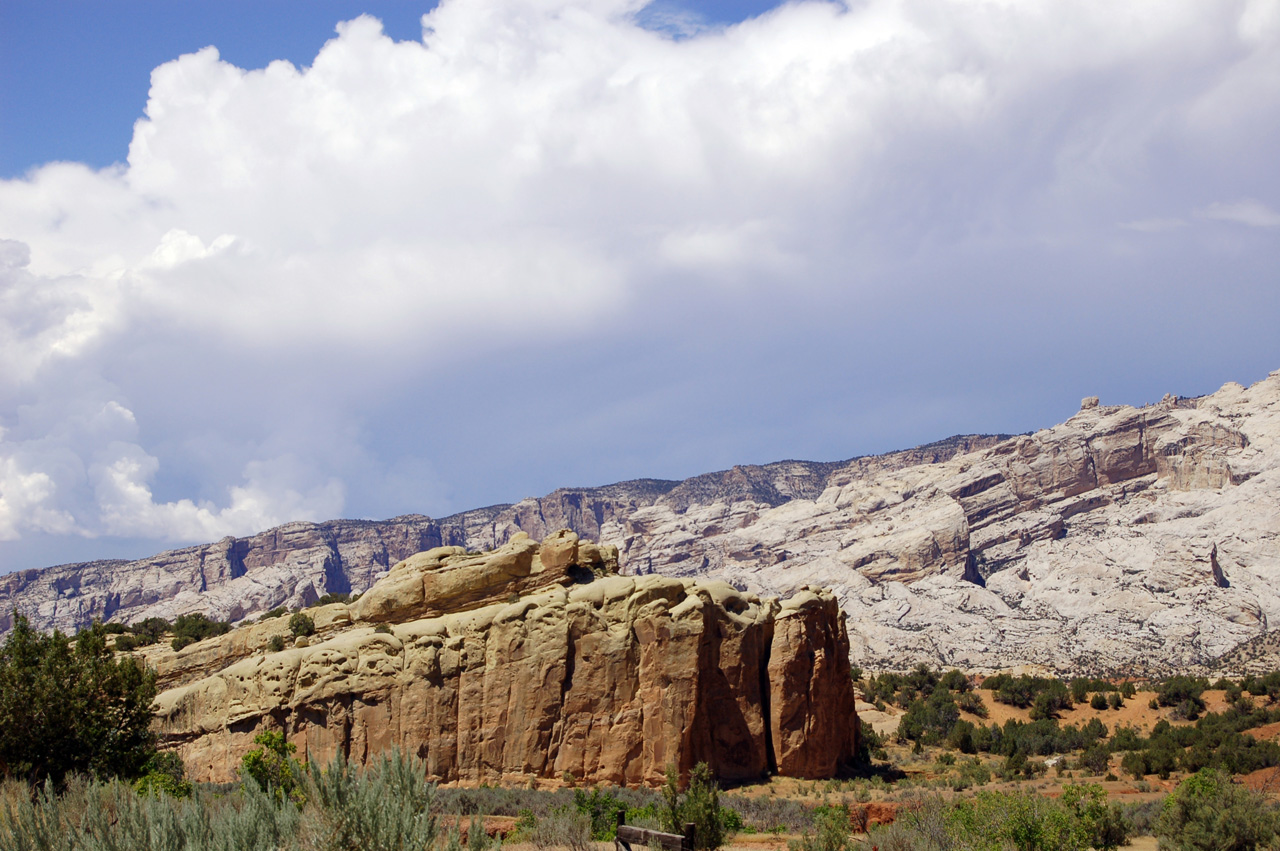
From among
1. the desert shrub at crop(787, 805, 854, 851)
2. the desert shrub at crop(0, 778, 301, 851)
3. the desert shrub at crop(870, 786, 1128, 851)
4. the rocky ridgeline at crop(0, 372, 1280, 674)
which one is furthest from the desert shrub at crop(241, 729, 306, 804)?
the rocky ridgeline at crop(0, 372, 1280, 674)

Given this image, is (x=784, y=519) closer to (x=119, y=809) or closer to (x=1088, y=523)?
(x=1088, y=523)

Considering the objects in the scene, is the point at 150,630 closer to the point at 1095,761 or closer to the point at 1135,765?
the point at 1095,761

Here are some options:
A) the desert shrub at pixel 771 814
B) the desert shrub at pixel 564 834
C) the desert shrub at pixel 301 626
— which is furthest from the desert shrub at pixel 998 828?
the desert shrub at pixel 301 626

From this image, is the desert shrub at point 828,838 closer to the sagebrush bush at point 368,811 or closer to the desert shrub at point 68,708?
the sagebrush bush at point 368,811

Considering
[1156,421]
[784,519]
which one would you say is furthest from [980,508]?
[784,519]

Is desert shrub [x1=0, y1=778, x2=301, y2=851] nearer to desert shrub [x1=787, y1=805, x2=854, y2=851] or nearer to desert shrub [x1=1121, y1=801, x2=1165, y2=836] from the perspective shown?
desert shrub [x1=787, y1=805, x2=854, y2=851]

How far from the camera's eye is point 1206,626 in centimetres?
8775

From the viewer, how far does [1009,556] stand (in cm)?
12462

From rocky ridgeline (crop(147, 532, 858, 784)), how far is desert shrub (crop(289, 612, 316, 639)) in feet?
9.68

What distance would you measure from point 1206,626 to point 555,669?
271ft

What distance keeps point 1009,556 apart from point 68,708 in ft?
406

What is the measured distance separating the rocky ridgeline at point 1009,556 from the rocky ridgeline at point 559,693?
57.2 m

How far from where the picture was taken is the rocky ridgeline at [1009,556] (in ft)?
306

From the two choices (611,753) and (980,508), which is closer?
(611,753)
